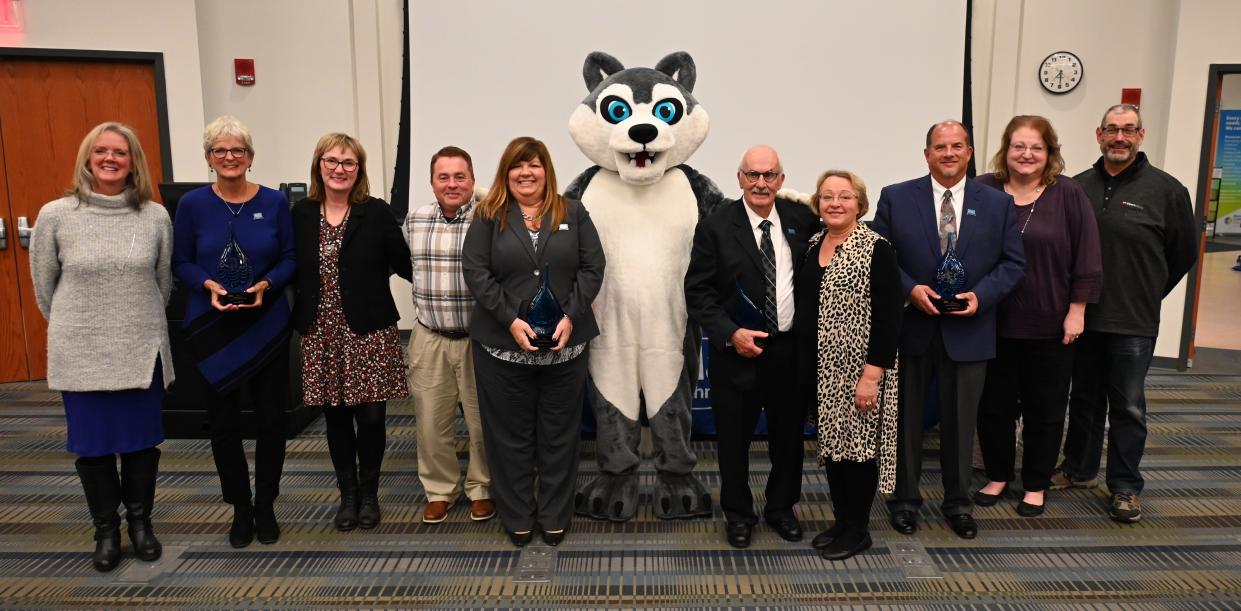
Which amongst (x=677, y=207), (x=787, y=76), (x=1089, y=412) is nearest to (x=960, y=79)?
(x=787, y=76)

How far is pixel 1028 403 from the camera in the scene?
2785 mm

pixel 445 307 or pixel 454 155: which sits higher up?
pixel 454 155

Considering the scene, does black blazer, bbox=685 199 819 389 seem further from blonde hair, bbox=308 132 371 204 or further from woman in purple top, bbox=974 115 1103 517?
blonde hair, bbox=308 132 371 204

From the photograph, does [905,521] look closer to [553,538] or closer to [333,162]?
[553,538]

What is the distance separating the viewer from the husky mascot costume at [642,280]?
2684mm

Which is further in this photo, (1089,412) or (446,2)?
(446,2)

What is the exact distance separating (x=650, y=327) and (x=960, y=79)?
3.05m

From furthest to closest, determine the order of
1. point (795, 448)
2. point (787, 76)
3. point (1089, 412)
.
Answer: point (787, 76), point (1089, 412), point (795, 448)

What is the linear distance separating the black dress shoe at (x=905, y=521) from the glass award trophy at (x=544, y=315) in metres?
1.38

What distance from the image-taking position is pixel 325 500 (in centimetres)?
302

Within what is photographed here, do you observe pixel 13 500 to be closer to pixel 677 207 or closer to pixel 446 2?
pixel 677 207

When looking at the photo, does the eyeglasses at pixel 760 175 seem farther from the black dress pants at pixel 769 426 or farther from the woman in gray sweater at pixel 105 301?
the woman in gray sweater at pixel 105 301

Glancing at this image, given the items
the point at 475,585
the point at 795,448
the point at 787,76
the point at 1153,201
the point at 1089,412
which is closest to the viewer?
the point at 475,585

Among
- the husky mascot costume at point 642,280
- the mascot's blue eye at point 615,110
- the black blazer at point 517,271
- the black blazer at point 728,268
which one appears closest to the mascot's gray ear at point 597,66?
the husky mascot costume at point 642,280
